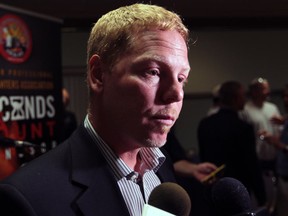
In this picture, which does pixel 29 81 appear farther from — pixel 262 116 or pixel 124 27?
pixel 262 116

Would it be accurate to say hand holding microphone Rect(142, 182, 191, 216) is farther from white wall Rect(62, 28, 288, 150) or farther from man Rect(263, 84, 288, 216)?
white wall Rect(62, 28, 288, 150)

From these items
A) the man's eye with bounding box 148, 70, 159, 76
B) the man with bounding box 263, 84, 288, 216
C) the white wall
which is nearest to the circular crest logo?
the man's eye with bounding box 148, 70, 159, 76

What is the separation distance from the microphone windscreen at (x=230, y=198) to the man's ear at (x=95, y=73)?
29 centimetres

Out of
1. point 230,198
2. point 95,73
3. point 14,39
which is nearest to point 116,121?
point 95,73

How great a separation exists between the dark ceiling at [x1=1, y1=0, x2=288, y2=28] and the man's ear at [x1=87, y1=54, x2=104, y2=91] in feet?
5.45

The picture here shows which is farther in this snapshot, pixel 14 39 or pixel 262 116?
pixel 262 116

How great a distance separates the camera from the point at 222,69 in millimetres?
5816

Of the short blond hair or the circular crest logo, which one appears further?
the circular crest logo

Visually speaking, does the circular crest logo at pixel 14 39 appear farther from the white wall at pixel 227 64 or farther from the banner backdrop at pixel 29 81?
the white wall at pixel 227 64

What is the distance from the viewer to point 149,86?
2.74ft

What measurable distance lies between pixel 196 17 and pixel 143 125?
2625 mm

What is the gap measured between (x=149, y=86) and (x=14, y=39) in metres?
1.79

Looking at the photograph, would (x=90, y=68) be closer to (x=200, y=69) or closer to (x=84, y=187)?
(x=84, y=187)

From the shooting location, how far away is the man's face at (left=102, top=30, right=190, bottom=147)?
839 mm
